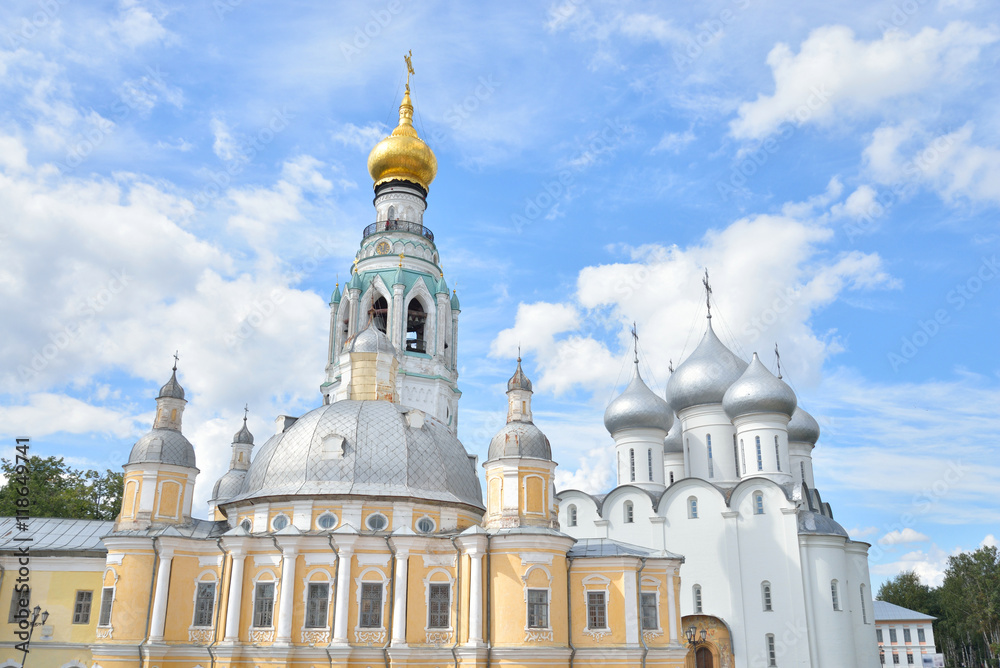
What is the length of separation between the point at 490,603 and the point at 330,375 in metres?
18.1

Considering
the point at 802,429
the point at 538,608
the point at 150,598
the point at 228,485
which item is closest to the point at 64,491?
the point at 228,485

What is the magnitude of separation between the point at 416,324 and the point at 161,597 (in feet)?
61.2

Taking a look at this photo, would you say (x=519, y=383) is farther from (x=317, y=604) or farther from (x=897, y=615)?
(x=897, y=615)

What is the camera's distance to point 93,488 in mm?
39312

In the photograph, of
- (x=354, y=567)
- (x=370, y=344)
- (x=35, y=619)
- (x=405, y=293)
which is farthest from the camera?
(x=405, y=293)

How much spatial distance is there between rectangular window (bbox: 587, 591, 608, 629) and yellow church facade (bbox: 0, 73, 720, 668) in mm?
56

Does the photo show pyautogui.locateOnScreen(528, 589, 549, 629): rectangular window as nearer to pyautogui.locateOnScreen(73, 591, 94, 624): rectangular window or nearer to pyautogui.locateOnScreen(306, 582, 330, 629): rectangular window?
pyautogui.locateOnScreen(306, 582, 330, 629): rectangular window

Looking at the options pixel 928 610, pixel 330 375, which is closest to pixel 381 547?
pixel 330 375

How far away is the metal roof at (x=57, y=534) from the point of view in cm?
2664

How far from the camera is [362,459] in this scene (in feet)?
86.7

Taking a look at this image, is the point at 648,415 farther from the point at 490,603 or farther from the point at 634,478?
the point at 490,603

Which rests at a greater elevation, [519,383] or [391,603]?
[519,383]

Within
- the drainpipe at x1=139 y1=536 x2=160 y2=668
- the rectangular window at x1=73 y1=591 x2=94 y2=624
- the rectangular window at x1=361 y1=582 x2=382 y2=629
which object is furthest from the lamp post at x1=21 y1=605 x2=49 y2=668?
the rectangular window at x1=361 y1=582 x2=382 y2=629

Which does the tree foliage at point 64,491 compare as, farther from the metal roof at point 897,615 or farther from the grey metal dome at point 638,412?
the metal roof at point 897,615
